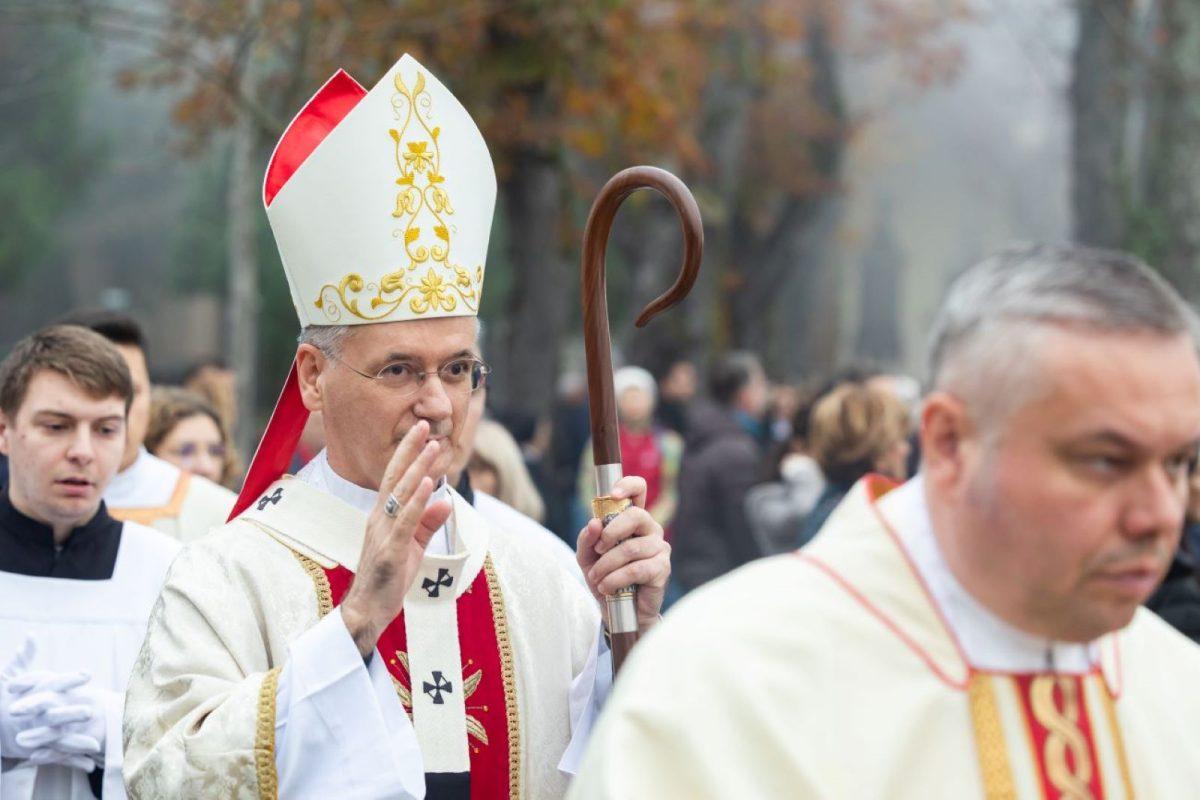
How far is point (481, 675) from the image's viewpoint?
371 cm

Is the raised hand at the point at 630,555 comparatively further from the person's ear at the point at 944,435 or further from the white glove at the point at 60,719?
the white glove at the point at 60,719

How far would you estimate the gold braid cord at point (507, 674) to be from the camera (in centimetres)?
366

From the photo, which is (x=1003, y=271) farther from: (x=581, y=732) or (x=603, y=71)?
(x=603, y=71)

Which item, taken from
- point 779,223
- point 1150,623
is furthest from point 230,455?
point 779,223

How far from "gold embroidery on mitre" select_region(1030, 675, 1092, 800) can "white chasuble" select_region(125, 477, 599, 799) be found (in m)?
1.28

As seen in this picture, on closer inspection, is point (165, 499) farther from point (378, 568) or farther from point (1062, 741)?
point (1062, 741)

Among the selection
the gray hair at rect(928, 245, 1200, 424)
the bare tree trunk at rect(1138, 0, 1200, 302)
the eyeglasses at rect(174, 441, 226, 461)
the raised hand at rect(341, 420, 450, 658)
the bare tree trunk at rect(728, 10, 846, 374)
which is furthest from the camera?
the bare tree trunk at rect(728, 10, 846, 374)

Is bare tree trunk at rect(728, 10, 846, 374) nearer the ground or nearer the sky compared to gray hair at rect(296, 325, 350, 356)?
nearer the sky

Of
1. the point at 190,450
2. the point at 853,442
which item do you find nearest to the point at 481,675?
the point at 190,450

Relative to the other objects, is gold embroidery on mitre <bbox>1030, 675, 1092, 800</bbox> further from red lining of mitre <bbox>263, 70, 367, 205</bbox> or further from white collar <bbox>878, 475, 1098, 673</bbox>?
red lining of mitre <bbox>263, 70, 367, 205</bbox>

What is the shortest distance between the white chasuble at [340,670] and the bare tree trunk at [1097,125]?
1262 centimetres

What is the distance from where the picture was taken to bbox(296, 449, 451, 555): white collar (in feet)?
12.3

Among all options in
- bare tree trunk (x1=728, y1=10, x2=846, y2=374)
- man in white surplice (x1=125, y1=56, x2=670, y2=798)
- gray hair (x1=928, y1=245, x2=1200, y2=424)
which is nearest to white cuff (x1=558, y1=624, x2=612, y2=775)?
man in white surplice (x1=125, y1=56, x2=670, y2=798)

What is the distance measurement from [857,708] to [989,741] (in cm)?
17
